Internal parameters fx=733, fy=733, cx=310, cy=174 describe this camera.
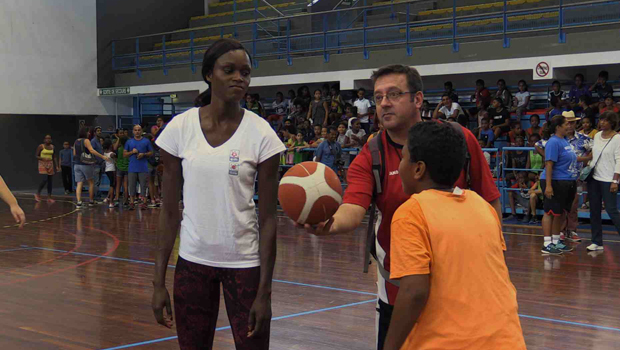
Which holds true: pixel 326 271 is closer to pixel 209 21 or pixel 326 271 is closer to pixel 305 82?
pixel 305 82

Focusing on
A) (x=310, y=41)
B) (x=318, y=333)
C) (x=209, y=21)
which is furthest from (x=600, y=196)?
(x=209, y=21)

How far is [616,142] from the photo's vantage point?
31.1 feet

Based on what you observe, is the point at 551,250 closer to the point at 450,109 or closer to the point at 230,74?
the point at 450,109

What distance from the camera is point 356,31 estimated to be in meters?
19.1

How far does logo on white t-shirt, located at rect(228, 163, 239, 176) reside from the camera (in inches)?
119

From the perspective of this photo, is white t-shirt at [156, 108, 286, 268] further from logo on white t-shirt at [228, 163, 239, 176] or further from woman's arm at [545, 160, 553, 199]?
woman's arm at [545, 160, 553, 199]

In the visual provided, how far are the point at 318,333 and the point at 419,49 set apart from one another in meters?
12.7

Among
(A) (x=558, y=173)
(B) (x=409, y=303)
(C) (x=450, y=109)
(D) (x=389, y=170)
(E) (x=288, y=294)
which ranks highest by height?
(C) (x=450, y=109)

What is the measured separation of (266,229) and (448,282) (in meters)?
1.00

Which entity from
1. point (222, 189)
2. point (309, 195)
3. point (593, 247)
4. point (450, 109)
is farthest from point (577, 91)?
point (222, 189)

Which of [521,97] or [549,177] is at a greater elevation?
[521,97]

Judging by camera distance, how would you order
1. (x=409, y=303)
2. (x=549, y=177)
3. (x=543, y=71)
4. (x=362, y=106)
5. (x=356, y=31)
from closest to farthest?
(x=409, y=303)
(x=549, y=177)
(x=543, y=71)
(x=362, y=106)
(x=356, y=31)

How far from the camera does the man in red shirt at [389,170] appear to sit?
121 inches

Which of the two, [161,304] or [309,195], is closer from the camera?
[309,195]
